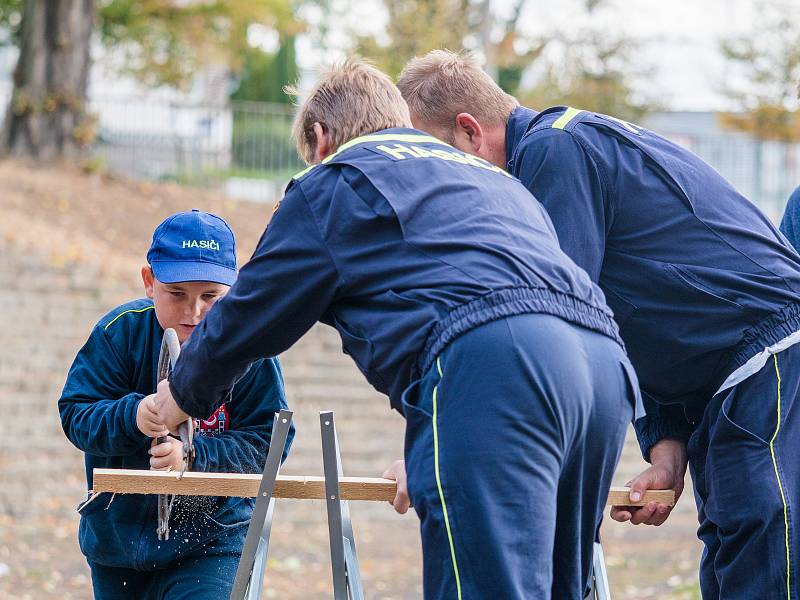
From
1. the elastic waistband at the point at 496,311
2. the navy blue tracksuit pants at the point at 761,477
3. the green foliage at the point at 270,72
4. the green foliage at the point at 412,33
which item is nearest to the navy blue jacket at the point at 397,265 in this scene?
the elastic waistband at the point at 496,311

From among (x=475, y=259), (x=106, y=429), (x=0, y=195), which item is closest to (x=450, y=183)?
(x=475, y=259)

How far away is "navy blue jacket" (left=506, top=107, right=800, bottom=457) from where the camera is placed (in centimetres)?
318

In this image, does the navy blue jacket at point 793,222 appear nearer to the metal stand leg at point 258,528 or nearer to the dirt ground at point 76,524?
the metal stand leg at point 258,528

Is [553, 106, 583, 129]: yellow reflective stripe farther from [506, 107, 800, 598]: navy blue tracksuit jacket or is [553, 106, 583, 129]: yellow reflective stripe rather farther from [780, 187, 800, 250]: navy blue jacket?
[780, 187, 800, 250]: navy blue jacket

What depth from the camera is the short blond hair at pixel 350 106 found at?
2.92 m

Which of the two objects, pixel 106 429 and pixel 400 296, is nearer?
pixel 400 296

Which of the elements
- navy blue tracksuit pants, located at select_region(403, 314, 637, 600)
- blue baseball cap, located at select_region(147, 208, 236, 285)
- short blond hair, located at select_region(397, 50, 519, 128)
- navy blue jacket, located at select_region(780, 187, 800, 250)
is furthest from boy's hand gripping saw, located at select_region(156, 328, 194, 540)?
navy blue jacket, located at select_region(780, 187, 800, 250)

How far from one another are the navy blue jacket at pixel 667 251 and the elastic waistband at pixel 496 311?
0.63m

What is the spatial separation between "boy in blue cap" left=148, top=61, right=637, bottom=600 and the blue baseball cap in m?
0.55

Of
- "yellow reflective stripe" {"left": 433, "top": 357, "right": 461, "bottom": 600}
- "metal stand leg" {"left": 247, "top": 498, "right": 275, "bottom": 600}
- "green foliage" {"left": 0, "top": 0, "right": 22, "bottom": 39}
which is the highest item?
"green foliage" {"left": 0, "top": 0, "right": 22, "bottom": 39}

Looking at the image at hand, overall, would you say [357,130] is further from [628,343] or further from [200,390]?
[628,343]

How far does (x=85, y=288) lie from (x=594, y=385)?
8847mm

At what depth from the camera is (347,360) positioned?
11.3 m

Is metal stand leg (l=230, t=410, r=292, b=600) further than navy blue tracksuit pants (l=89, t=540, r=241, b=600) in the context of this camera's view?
No
